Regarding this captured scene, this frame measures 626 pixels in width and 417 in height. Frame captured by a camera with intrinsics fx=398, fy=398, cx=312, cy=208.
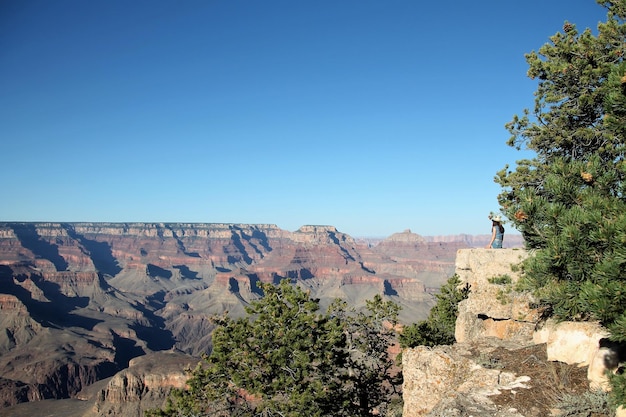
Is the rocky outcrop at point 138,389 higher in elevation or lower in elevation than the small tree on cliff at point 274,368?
lower

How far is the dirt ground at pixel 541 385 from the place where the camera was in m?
7.82

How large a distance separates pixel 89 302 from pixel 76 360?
299 feet

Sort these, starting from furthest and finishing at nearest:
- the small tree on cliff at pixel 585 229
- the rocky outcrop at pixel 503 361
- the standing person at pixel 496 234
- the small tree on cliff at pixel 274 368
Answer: the standing person at pixel 496 234, the small tree on cliff at pixel 274 368, the rocky outcrop at pixel 503 361, the small tree on cliff at pixel 585 229

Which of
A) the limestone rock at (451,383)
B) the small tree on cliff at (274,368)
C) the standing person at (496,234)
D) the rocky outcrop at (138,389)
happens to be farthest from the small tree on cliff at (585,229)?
the rocky outcrop at (138,389)

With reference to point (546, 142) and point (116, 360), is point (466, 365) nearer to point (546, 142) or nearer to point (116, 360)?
point (546, 142)

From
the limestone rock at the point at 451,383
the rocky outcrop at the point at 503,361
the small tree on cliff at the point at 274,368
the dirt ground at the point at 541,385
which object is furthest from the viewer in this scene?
the small tree on cliff at the point at 274,368

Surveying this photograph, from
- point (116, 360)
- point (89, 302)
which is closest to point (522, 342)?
point (116, 360)

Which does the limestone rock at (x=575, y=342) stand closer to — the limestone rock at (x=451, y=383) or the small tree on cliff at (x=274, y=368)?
the limestone rock at (x=451, y=383)

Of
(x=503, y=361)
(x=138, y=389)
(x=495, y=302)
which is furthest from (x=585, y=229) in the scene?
(x=138, y=389)

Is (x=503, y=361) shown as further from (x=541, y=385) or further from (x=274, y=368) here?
(x=274, y=368)

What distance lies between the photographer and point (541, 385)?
862 centimetres

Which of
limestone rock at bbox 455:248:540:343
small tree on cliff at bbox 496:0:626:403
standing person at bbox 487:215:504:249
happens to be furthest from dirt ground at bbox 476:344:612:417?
standing person at bbox 487:215:504:249

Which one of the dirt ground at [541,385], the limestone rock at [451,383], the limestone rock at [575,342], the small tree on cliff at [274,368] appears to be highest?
the limestone rock at [575,342]

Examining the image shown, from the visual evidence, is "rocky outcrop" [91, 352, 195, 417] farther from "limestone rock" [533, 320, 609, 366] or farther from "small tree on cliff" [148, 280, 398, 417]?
"limestone rock" [533, 320, 609, 366]
